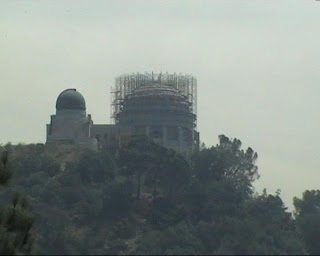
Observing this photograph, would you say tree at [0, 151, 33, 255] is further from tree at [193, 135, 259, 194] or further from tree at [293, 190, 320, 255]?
tree at [193, 135, 259, 194]

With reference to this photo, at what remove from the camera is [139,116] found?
90.0 meters

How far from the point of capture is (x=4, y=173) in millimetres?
26750

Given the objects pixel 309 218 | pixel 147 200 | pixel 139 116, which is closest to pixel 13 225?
pixel 309 218

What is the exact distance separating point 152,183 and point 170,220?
770 cm

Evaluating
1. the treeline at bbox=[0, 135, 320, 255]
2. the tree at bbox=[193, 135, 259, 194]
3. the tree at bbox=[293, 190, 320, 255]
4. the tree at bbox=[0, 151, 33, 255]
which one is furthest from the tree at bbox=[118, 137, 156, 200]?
the tree at bbox=[0, 151, 33, 255]

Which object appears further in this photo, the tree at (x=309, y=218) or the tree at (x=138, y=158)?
the tree at (x=138, y=158)

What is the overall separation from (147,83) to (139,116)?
16.4 ft

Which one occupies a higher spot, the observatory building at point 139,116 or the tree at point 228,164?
the observatory building at point 139,116

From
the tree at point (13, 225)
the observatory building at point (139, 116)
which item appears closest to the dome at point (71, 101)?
the observatory building at point (139, 116)

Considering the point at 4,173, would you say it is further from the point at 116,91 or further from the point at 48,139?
the point at 116,91

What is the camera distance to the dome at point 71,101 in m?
85.8

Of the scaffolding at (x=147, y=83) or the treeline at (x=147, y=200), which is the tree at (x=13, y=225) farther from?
the scaffolding at (x=147, y=83)

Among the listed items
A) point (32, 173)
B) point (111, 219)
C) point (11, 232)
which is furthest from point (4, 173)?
point (32, 173)

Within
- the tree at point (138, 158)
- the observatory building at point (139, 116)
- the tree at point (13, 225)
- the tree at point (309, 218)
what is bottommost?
the tree at point (13, 225)
